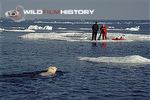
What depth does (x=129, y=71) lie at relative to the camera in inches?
776

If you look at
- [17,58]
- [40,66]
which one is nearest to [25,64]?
[40,66]

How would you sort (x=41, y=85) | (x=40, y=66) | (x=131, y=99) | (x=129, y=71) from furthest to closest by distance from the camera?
(x=40, y=66) → (x=129, y=71) → (x=41, y=85) → (x=131, y=99)

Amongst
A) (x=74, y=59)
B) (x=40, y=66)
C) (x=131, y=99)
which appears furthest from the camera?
(x=74, y=59)

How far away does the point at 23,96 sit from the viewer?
545 inches

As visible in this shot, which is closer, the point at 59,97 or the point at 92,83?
the point at 59,97

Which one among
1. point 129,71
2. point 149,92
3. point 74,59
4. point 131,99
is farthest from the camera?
point 74,59

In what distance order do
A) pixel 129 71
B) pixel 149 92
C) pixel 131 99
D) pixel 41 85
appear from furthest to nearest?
pixel 129 71
pixel 41 85
pixel 149 92
pixel 131 99

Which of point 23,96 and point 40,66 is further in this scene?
point 40,66

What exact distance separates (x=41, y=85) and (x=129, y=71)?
537 centimetres

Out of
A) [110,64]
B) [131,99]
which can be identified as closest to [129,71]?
[110,64]

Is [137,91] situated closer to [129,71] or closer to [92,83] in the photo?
[92,83]

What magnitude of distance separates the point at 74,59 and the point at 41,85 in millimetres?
9317

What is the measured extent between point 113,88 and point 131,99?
179cm

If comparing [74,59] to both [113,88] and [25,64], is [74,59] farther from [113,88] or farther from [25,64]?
[113,88]
